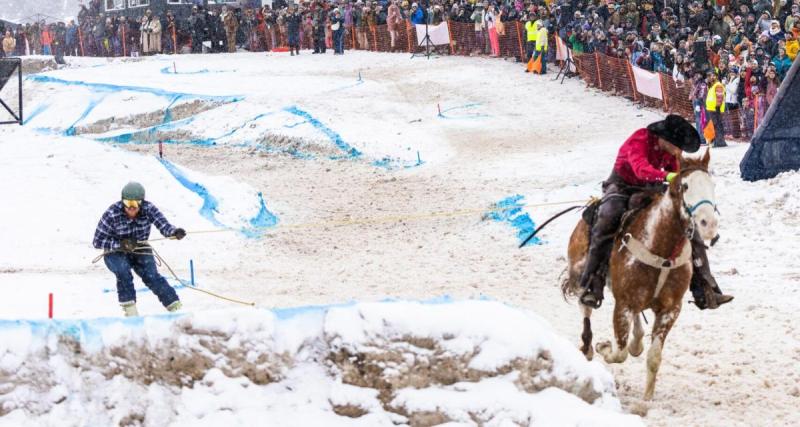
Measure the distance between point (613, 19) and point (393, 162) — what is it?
8765 mm

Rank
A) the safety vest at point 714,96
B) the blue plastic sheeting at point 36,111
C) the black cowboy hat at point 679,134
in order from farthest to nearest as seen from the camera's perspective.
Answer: the blue plastic sheeting at point 36,111 < the safety vest at point 714,96 < the black cowboy hat at point 679,134

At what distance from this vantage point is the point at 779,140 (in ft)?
58.4

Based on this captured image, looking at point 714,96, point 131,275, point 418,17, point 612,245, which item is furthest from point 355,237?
point 418,17

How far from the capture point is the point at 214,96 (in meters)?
31.1

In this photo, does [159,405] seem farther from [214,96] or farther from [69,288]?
[214,96]

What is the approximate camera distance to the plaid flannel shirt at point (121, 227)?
11.0m

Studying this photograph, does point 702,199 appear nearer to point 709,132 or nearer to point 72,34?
point 709,132

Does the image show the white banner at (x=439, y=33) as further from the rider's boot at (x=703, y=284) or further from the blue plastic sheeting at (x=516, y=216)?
the rider's boot at (x=703, y=284)

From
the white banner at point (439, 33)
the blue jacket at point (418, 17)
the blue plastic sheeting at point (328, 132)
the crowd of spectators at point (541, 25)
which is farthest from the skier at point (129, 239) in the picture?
the blue jacket at point (418, 17)

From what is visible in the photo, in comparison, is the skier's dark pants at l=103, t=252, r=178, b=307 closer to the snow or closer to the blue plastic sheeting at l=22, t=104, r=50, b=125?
the snow

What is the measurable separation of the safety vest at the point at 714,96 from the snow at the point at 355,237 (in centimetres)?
89

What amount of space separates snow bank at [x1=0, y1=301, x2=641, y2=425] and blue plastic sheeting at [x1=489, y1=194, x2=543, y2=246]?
10.7m

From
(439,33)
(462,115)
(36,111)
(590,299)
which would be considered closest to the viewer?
(590,299)

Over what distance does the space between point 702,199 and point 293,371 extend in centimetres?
391
